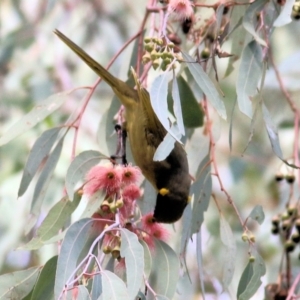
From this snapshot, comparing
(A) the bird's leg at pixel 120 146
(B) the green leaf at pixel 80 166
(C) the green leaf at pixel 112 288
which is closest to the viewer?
(C) the green leaf at pixel 112 288

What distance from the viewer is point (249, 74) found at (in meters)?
2.39

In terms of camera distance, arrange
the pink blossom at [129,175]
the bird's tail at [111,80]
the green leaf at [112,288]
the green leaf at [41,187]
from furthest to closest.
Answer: the bird's tail at [111,80] < the green leaf at [41,187] < the pink blossom at [129,175] < the green leaf at [112,288]

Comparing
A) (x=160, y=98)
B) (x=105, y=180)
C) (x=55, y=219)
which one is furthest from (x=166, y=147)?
(x=55, y=219)

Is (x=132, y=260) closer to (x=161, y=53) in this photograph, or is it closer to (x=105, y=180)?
(x=105, y=180)

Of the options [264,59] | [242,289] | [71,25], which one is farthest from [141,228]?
[71,25]

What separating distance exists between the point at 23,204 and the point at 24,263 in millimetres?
837

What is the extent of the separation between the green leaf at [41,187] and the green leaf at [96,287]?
657 mm

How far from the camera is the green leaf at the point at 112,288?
71.9 inches

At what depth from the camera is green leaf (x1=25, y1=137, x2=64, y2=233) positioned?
2.55 m

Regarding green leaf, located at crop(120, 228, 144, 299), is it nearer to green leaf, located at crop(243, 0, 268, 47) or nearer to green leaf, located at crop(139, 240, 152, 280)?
green leaf, located at crop(139, 240, 152, 280)

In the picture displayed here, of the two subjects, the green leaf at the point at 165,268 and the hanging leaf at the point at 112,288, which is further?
the green leaf at the point at 165,268

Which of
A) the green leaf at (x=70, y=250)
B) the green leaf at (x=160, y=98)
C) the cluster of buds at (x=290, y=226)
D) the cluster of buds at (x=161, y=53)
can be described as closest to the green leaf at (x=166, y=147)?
the green leaf at (x=160, y=98)

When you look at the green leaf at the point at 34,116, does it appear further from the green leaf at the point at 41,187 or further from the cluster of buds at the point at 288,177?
the cluster of buds at the point at 288,177

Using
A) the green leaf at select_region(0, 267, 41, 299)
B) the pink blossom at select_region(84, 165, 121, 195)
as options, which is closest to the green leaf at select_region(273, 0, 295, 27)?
the pink blossom at select_region(84, 165, 121, 195)
